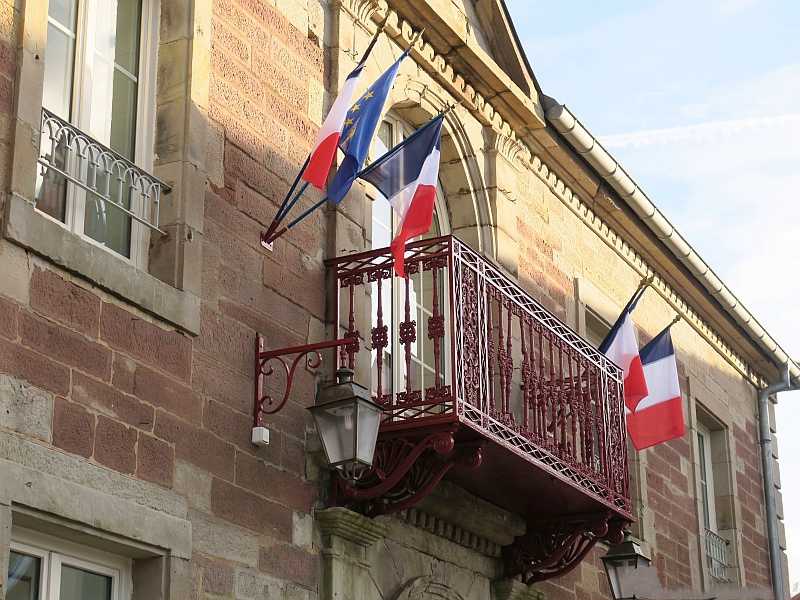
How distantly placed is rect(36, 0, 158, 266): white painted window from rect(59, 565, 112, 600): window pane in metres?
1.46

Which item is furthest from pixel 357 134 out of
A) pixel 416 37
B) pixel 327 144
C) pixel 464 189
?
pixel 464 189

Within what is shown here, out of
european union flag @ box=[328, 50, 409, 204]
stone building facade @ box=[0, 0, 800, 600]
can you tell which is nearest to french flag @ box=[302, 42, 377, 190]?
european union flag @ box=[328, 50, 409, 204]

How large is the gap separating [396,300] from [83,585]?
134 inches

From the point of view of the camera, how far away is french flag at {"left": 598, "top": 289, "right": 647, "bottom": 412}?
1048 cm

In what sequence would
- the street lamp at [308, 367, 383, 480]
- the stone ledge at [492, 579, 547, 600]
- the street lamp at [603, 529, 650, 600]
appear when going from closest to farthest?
the street lamp at [308, 367, 383, 480], the stone ledge at [492, 579, 547, 600], the street lamp at [603, 529, 650, 600]

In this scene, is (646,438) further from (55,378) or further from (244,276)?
(55,378)

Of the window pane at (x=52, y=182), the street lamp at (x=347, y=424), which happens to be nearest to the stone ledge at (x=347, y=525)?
the street lamp at (x=347, y=424)

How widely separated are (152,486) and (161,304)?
2.67ft

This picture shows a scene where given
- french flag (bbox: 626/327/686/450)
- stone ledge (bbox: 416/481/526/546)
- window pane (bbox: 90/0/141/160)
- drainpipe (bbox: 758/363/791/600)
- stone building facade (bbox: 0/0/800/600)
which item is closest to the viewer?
stone building facade (bbox: 0/0/800/600)

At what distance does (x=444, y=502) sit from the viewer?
840cm

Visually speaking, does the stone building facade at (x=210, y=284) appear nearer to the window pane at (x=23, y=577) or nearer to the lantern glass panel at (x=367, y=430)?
the window pane at (x=23, y=577)

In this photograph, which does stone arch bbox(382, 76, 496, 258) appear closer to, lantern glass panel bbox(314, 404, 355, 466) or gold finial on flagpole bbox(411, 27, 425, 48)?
gold finial on flagpole bbox(411, 27, 425, 48)

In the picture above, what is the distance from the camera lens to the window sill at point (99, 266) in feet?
18.9

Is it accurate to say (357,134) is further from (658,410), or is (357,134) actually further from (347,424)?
(658,410)
